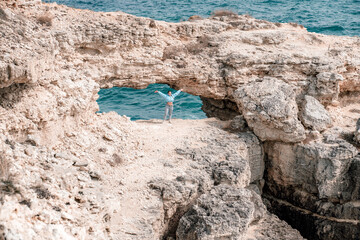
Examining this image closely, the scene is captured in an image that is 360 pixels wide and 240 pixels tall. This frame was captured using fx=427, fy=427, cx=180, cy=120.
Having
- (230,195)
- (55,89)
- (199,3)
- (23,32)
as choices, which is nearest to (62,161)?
(55,89)

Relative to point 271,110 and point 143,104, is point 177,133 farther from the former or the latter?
point 143,104

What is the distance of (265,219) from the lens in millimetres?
14016

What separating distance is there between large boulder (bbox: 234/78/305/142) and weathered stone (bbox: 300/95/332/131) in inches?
21.6

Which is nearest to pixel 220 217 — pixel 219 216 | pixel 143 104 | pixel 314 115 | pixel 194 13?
pixel 219 216

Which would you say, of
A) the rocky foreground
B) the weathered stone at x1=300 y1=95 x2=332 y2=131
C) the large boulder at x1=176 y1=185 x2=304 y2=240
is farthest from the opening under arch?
the large boulder at x1=176 y1=185 x2=304 y2=240

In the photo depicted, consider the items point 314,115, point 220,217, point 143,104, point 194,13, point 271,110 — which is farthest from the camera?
point 194,13

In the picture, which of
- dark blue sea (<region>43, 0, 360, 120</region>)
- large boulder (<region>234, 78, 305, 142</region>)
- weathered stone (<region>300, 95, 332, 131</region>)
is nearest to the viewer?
large boulder (<region>234, 78, 305, 142</region>)

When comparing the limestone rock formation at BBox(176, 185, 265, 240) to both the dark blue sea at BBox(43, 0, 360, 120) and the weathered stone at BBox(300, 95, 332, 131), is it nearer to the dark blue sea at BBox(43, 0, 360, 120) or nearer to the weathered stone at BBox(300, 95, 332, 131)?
the weathered stone at BBox(300, 95, 332, 131)

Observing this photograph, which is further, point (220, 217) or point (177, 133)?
point (177, 133)

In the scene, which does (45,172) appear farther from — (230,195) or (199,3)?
(199,3)

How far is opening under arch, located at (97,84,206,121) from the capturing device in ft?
93.2

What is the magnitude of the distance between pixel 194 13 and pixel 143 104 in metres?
12.7

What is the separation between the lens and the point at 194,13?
38.4 m

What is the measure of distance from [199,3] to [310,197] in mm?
30442
